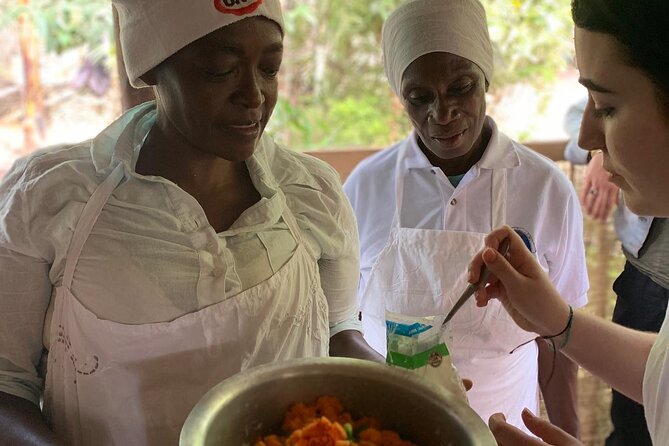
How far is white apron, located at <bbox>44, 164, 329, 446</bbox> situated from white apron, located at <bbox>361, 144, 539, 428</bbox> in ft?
1.98

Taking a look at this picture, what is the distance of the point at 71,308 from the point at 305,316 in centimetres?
39

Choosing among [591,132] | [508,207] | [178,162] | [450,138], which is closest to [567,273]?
[508,207]

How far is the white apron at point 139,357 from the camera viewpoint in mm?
1046

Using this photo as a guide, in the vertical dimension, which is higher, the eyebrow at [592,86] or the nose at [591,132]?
the eyebrow at [592,86]

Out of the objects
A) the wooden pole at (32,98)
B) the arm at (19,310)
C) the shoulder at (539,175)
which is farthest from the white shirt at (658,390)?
the wooden pole at (32,98)

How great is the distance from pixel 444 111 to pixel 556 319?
564 mm

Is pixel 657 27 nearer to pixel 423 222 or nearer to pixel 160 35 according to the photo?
pixel 160 35

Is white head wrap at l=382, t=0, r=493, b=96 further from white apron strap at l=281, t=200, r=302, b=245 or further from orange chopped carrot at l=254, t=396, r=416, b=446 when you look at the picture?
orange chopped carrot at l=254, t=396, r=416, b=446

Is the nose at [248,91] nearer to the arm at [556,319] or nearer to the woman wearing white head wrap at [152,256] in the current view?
the woman wearing white head wrap at [152,256]

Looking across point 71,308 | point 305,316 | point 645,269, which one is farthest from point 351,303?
point 645,269

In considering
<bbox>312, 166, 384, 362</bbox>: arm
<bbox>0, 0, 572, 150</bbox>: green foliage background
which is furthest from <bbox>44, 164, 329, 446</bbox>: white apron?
<bbox>0, 0, 572, 150</bbox>: green foliage background

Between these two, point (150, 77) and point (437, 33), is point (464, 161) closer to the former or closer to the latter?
point (437, 33)

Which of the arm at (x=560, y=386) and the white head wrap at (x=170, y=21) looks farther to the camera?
the arm at (x=560, y=386)

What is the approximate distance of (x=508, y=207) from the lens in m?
1.69
